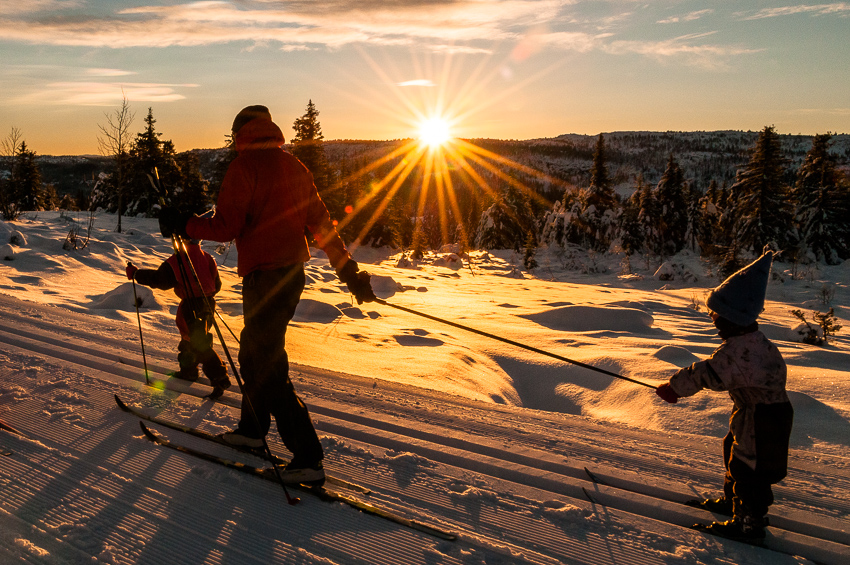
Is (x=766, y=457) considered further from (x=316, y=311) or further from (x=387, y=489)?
(x=316, y=311)

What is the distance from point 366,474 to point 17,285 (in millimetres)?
9578

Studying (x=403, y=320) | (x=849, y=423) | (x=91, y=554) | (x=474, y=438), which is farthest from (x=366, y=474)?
(x=403, y=320)

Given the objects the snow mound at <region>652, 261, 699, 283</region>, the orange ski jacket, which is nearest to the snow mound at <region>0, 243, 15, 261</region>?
the orange ski jacket

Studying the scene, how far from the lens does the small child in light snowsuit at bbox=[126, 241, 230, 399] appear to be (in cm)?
432

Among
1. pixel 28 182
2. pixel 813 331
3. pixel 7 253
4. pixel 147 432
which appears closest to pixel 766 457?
pixel 147 432

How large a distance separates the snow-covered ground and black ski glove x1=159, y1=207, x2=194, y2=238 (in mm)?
1381

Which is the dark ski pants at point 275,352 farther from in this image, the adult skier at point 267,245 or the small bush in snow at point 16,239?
the small bush in snow at point 16,239

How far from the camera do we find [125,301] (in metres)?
8.59

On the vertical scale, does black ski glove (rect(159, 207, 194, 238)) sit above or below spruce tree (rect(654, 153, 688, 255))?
below

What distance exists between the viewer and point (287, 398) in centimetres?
291

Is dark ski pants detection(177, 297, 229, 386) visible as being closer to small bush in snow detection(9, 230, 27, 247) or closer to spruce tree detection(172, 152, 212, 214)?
small bush in snow detection(9, 230, 27, 247)

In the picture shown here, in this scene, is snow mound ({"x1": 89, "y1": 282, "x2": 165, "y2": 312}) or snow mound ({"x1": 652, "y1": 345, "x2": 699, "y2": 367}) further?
snow mound ({"x1": 89, "y1": 282, "x2": 165, "y2": 312})

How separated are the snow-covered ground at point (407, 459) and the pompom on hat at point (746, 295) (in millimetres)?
1089

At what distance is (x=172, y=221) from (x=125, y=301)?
691cm
